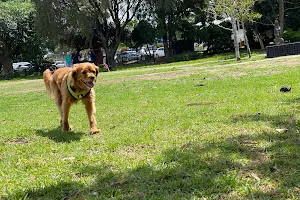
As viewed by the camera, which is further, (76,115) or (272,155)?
(76,115)

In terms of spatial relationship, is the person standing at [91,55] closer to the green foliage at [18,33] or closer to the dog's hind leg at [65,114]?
the green foliage at [18,33]

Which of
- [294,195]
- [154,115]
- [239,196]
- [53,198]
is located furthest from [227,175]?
[154,115]

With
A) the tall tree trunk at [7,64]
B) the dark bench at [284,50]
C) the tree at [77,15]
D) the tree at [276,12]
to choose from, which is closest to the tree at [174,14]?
the tree at [77,15]

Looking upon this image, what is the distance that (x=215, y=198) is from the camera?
9.41 ft

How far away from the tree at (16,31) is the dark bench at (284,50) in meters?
23.0

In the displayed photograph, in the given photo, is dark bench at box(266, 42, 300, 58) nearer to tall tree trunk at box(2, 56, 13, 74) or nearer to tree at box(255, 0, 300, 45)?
tree at box(255, 0, 300, 45)

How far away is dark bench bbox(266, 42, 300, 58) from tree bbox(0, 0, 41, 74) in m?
23.0

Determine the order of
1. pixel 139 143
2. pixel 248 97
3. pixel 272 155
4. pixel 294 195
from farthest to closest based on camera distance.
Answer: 1. pixel 248 97
2. pixel 139 143
3. pixel 272 155
4. pixel 294 195

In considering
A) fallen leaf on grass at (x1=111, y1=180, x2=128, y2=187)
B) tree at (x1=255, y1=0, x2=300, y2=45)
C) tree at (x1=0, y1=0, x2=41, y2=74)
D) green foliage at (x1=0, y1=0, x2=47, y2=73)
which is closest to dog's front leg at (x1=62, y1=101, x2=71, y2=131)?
fallen leaf on grass at (x1=111, y1=180, x2=128, y2=187)

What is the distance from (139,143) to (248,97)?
383 centimetres

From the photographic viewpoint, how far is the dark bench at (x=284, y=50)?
21.0 metres

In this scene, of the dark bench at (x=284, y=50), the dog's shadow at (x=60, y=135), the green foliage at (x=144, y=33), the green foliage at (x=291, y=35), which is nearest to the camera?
the dog's shadow at (x=60, y=135)

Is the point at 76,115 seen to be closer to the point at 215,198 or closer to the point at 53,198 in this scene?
the point at 53,198

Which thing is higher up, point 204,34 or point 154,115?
point 204,34
